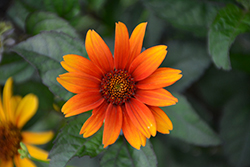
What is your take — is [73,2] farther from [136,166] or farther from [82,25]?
[136,166]

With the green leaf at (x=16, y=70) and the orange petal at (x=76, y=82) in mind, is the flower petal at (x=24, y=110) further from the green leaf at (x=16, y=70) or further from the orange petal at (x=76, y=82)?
the orange petal at (x=76, y=82)

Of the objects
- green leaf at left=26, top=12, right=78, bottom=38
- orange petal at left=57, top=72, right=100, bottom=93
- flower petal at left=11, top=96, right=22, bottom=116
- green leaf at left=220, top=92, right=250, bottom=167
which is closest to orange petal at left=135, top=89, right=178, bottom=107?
orange petal at left=57, top=72, right=100, bottom=93

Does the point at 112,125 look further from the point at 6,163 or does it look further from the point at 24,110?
the point at 6,163

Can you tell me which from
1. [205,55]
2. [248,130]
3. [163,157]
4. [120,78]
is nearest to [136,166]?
[120,78]

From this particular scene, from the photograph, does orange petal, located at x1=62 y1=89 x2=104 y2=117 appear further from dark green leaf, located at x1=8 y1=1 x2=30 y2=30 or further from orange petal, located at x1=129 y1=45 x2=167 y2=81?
dark green leaf, located at x1=8 y1=1 x2=30 y2=30

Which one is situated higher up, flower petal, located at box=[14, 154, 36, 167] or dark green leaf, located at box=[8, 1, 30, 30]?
dark green leaf, located at box=[8, 1, 30, 30]

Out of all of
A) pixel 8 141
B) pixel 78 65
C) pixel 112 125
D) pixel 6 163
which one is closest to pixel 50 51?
pixel 78 65
